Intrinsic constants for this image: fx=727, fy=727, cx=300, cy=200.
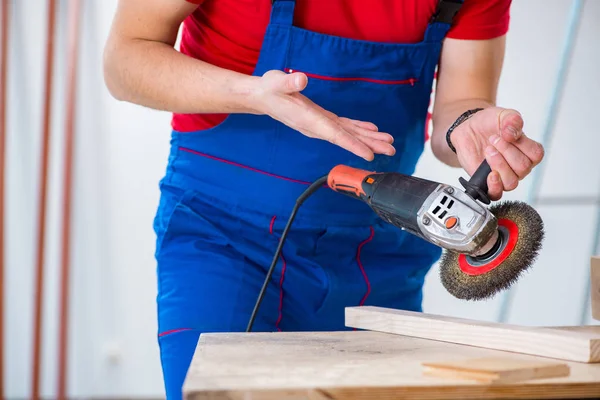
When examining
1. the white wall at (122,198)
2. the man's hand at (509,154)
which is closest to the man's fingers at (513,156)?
the man's hand at (509,154)

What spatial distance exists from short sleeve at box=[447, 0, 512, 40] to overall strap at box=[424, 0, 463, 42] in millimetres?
26

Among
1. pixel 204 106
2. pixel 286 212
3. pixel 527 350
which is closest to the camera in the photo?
pixel 527 350

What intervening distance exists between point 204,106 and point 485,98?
61 cm

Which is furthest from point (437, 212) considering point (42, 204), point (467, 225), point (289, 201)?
point (42, 204)

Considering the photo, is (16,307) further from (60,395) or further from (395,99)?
(395,99)

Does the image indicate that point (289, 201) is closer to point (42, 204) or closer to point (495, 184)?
point (495, 184)

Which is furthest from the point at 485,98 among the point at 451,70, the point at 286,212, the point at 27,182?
the point at 27,182

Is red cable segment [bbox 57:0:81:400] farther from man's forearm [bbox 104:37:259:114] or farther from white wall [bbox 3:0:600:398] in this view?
man's forearm [bbox 104:37:259:114]

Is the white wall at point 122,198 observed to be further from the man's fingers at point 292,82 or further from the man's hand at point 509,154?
the man's fingers at point 292,82

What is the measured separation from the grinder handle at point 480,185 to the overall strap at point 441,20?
41 centimetres

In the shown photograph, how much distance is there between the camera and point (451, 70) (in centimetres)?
151

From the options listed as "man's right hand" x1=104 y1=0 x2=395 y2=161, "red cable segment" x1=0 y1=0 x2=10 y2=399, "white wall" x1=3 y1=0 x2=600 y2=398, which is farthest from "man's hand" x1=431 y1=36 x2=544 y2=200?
"red cable segment" x1=0 y1=0 x2=10 y2=399

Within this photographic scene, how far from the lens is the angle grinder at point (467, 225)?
104cm

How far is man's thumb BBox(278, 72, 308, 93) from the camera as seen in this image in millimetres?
1041
